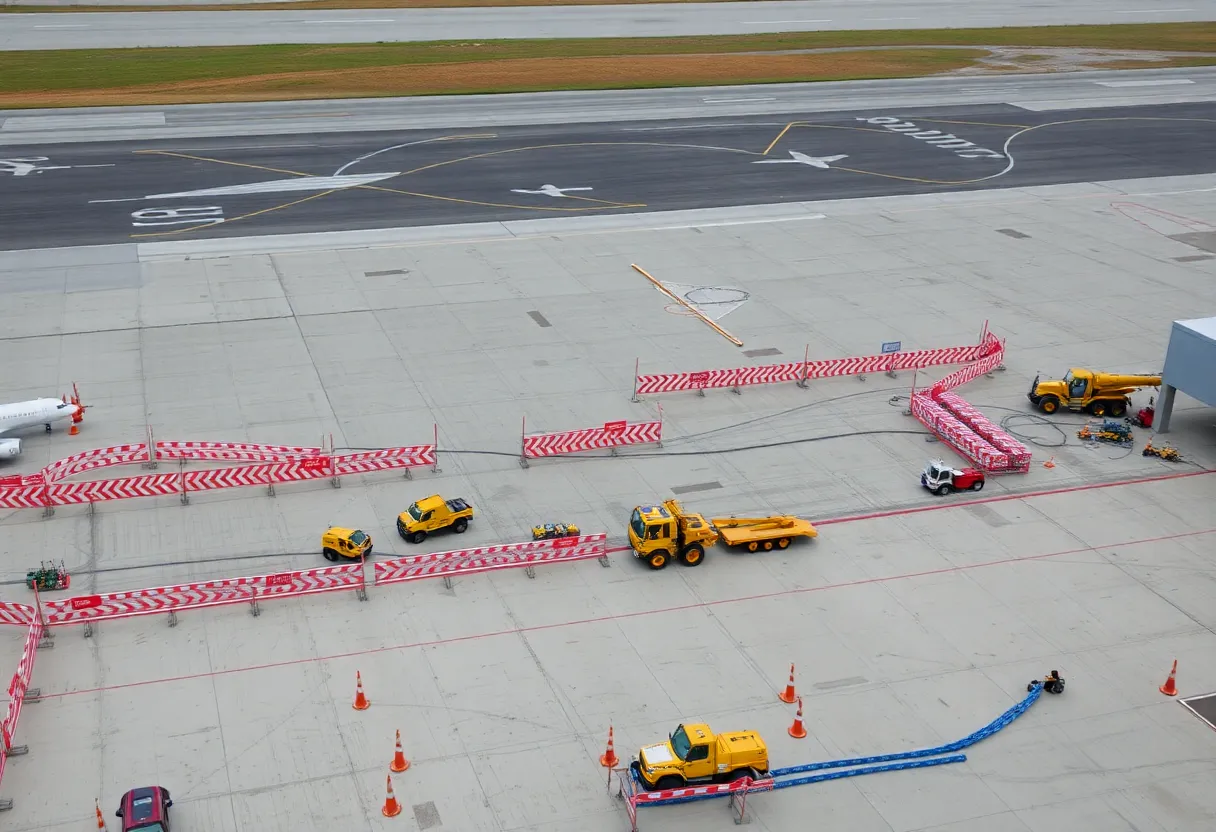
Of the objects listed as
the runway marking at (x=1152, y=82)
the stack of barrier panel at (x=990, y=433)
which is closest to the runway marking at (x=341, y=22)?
the runway marking at (x=1152, y=82)

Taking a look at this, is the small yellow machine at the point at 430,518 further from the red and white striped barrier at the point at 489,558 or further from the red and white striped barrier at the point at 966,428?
the red and white striped barrier at the point at 966,428

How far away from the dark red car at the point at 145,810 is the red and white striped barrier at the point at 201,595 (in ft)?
30.6

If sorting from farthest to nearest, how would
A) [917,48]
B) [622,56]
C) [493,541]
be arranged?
[917,48] → [622,56] → [493,541]

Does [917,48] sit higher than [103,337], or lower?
higher

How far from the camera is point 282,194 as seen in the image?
276 feet

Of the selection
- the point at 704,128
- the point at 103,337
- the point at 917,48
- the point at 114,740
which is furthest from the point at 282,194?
the point at 917,48

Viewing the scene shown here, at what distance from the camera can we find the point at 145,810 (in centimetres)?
2912

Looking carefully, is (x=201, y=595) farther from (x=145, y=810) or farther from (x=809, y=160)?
(x=809, y=160)

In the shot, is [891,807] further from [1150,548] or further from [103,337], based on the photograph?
[103,337]

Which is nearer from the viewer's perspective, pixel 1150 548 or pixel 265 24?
pixel 1150 548

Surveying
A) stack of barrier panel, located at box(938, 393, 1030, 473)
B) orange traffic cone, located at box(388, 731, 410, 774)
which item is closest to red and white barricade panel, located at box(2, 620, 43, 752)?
orange traffic cone, located at box(388, 731, 410, 774)

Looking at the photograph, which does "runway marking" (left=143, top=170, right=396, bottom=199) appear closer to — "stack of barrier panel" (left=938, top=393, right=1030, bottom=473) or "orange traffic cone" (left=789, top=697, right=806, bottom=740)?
"stack of barrier panel" (left=938, top=393, right=1030, bottom=473)

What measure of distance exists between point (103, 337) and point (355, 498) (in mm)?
22055

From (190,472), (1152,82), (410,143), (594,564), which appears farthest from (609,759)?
(1152,82)
